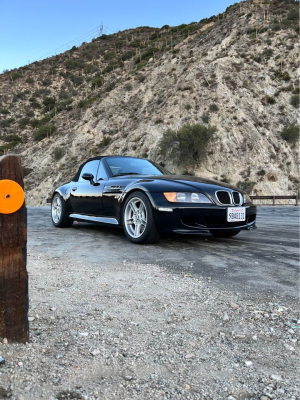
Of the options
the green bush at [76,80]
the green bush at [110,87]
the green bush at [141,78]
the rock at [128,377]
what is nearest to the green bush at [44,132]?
the green bush at [110,87]

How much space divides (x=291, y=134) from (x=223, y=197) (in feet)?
88.9

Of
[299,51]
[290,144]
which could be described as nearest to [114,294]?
[290,144]

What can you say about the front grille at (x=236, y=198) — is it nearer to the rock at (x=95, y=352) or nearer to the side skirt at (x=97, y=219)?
the side skirt at (x=97, y=219)

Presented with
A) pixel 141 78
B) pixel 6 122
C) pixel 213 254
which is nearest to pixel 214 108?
pixel 141 78

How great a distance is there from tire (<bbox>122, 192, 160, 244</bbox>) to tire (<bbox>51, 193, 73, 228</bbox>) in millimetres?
2242

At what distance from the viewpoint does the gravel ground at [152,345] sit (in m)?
1.51

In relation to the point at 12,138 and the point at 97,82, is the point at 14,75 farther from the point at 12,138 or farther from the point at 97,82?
the point at 97,82

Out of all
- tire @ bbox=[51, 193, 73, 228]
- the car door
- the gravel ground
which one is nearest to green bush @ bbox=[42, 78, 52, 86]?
tire @ bbox=[51, 193, 73, 228]

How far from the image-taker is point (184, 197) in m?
4.83

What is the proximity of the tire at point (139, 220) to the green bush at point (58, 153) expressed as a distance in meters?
30.6

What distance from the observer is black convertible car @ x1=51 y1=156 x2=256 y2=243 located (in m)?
4.75

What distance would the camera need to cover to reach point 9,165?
5.75 feet

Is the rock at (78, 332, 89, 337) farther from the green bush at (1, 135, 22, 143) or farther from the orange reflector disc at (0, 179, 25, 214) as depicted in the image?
the green bush at (1, 135, 22, 143)

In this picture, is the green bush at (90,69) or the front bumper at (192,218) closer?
the front bumper at (192,218)
